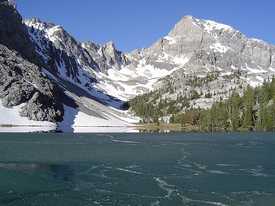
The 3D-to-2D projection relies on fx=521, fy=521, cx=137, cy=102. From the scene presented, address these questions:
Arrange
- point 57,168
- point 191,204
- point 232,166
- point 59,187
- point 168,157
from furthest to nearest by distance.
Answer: point 168,157
point 232,166
point 57,168
point 59,187
point 191,204

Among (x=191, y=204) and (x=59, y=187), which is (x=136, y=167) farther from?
(x=191, y=204)

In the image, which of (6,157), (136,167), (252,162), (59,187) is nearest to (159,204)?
(59,187)

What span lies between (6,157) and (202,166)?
3443cm

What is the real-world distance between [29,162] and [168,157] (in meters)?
26.9

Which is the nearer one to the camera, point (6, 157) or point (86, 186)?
point (86, 186)

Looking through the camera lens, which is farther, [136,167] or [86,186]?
[136,167]

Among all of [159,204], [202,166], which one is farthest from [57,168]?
[159,204]

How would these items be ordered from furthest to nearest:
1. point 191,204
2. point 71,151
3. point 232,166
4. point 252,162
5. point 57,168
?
point 71,151 → point 252,162 → point 232,166 → point 57,168 → point 191,204

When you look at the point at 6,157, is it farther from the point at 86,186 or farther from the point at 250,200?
the point at 250,200

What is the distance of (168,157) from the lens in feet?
321

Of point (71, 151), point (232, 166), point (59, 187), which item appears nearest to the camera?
point (59, 187)

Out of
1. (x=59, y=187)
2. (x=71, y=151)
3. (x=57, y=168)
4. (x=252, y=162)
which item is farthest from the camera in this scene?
(x=71, y=151)

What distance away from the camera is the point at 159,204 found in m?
52.2

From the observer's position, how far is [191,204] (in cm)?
5206
